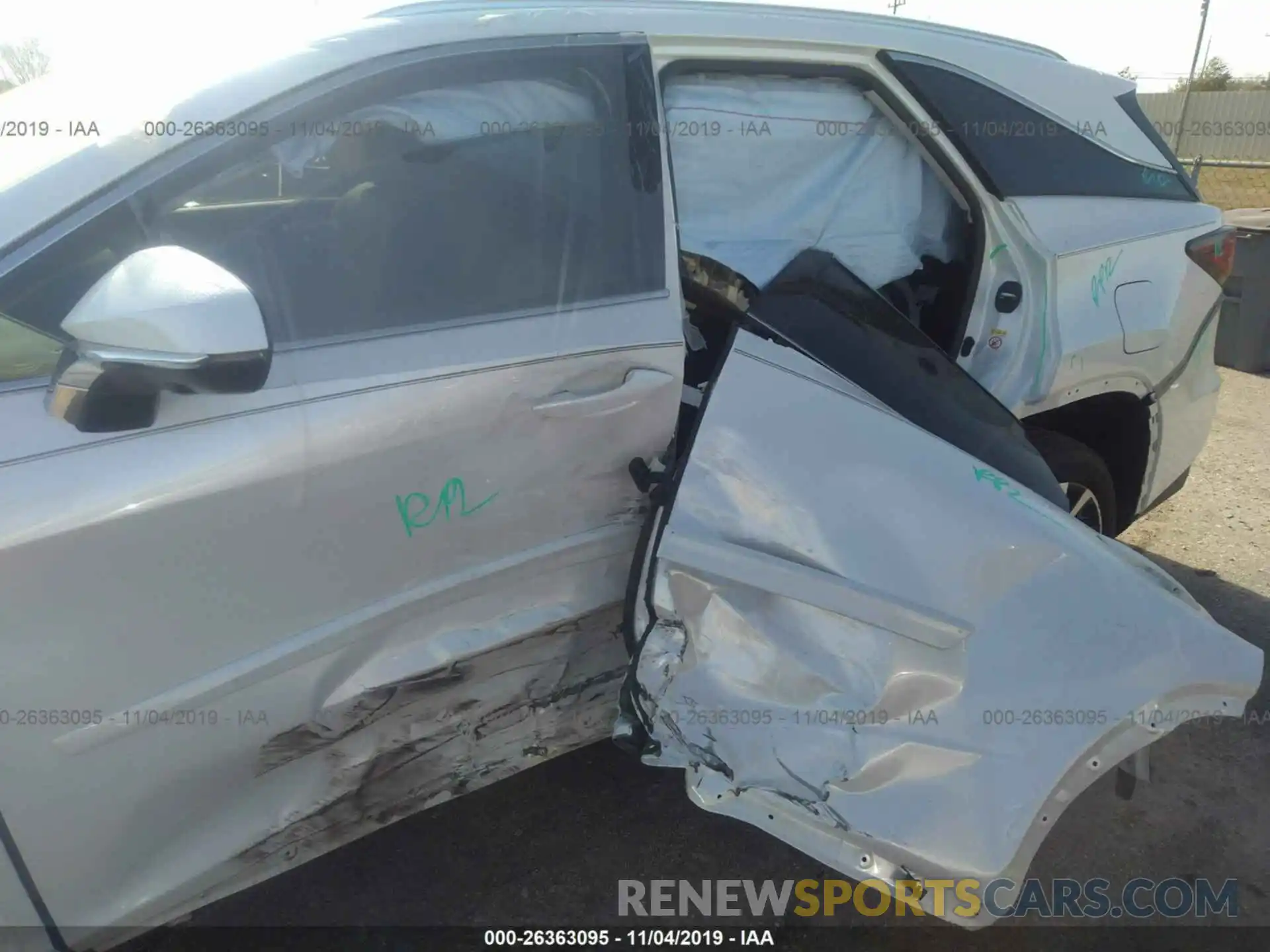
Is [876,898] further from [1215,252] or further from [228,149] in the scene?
[1215,252]

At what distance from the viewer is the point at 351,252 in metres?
1.77

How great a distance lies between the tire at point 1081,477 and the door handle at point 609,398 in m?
1.39

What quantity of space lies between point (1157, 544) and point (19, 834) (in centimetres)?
418

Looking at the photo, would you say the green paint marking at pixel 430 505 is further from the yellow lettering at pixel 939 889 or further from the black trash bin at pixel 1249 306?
the black trash bin at pixel 1249 306

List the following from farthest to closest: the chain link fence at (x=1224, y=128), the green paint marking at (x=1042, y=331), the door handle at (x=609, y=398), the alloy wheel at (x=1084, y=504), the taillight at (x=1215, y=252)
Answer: the chain link fence at (x=1224, y=128)
the taillight at (x=1215, y=252)
the alloy wheel at (x=1084, y=504)
the green paint marking at (x=1042, y=331)
the door handle at (x=609, y=398)

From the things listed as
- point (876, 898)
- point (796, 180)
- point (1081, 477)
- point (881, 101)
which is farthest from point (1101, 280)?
point (876, 898)

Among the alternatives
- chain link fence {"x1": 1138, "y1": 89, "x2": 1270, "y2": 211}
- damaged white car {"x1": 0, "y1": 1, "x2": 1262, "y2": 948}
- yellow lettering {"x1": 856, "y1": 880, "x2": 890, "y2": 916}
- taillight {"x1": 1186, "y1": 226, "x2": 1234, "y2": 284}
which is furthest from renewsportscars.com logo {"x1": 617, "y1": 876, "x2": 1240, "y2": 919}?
chain link fence {"x1": 1138, "y1": 89, "x2": 1270, "y2": 211}

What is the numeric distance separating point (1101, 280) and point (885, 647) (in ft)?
5.57

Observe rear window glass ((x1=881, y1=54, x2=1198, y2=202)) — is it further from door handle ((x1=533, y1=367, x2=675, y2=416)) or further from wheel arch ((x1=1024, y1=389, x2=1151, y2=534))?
door handle ((x1=533, y1=367, x2=675, y2=416))

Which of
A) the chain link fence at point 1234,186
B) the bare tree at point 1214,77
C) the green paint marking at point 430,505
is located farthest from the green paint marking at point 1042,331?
the bare tree at point 1214,77

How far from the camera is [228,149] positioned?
1.61 metres

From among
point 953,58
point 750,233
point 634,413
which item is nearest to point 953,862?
point 634,413

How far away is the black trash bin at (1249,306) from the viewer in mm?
6498

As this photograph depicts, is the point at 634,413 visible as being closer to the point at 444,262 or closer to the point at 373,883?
the point at 444,262
